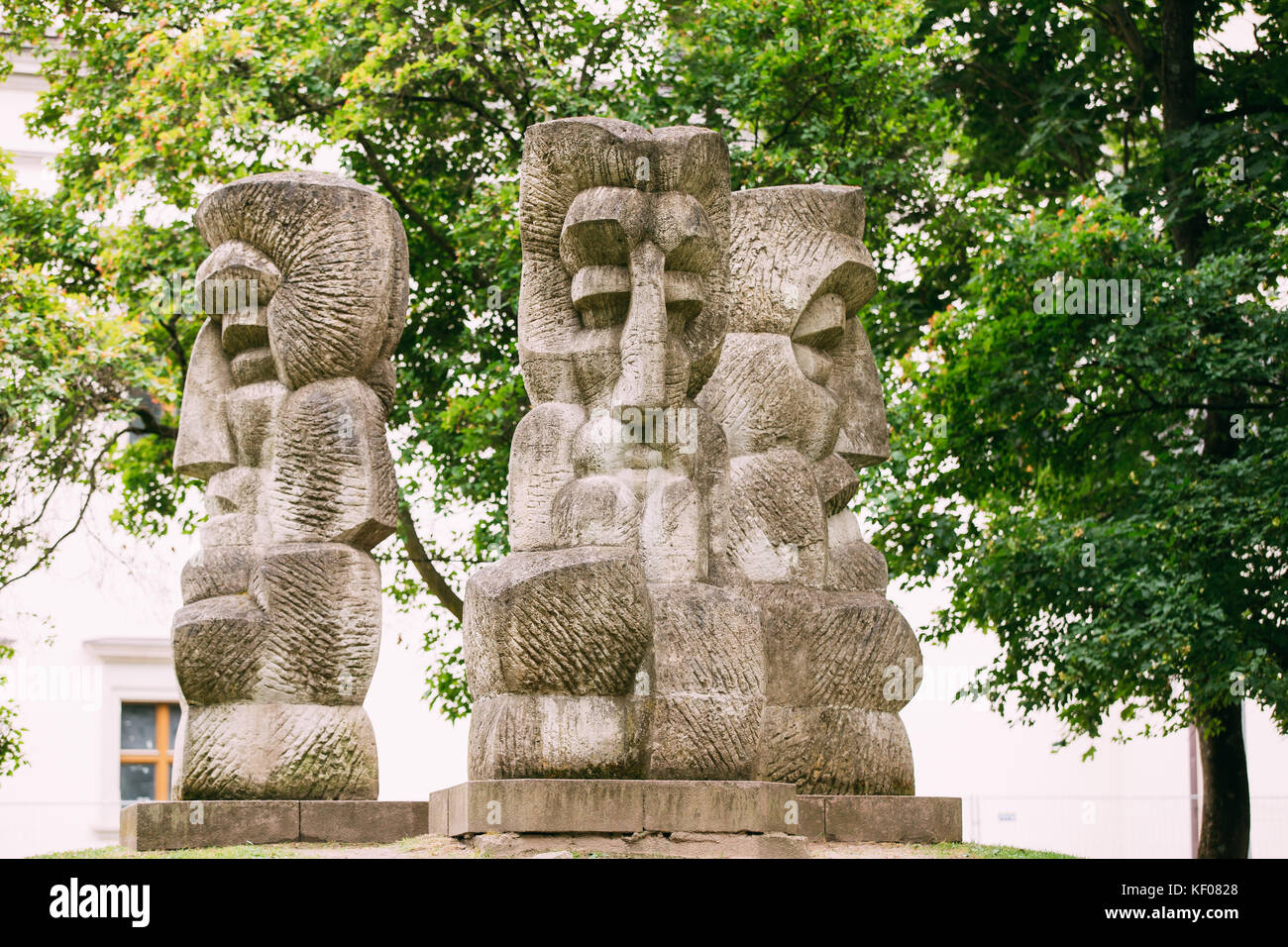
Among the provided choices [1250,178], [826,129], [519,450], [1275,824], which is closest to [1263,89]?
[1250,178]

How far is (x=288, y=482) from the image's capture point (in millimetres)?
8289

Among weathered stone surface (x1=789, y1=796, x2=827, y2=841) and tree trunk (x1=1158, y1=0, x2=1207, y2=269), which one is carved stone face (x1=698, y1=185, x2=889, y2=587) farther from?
tree trunk (x1=1158, y1=0, x2=1207, y2=269)

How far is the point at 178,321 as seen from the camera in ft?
47.0

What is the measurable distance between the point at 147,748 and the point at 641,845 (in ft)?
49.5

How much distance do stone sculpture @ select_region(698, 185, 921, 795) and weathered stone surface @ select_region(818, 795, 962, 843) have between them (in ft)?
0.54

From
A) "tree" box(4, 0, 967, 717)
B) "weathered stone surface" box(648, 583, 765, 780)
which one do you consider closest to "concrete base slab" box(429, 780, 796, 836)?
"weathered stone surface" box(648, 583, 765, 780)

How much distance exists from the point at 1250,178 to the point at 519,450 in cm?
744

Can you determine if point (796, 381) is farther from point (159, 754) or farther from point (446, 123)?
point (159, 754)

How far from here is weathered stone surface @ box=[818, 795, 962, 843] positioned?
25.1 ft

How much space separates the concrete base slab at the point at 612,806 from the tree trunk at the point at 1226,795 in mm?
7273

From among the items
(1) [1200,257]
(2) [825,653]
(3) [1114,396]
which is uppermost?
(1) [1200,257]

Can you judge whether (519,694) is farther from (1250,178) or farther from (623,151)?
(1250,178)

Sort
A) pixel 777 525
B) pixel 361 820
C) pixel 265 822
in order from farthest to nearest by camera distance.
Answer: pixel 777 525, pixel 361 820, pixel 265 822

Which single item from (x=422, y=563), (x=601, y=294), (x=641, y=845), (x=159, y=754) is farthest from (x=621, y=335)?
(x=159, y=754)
